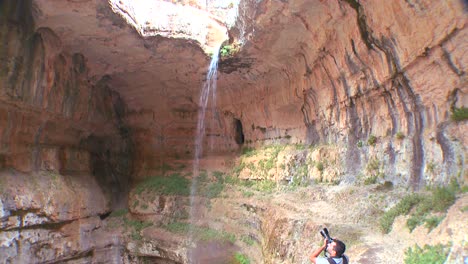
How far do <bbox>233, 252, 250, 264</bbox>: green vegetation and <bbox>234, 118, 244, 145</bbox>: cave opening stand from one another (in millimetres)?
7518

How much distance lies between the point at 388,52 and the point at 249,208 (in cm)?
766

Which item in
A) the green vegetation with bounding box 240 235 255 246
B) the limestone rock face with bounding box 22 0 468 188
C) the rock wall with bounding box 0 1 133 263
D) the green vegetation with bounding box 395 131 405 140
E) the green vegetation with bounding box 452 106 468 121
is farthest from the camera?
the green vegetation with bounding box 240 235 255 246

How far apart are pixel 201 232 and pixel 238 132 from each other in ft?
20.3

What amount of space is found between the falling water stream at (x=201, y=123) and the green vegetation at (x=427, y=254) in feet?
30.0

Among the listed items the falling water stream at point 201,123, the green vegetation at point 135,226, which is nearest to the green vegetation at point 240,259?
the falling water stream at point 201,123

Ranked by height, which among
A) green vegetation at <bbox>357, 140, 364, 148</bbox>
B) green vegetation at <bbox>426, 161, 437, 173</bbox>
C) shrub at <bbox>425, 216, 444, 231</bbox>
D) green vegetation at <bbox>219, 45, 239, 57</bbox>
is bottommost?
shrub at <bbox>425, 216, 444, 231</bbox>

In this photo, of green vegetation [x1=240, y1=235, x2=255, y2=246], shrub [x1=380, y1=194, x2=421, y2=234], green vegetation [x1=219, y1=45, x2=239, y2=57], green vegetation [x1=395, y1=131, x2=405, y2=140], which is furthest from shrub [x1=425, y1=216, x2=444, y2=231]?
green vegetation [x1=219, y1=45, x2=239, y2=57]

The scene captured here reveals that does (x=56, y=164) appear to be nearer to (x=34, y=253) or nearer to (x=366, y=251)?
(x=34, y=253)

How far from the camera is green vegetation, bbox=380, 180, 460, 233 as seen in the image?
6.63 metres

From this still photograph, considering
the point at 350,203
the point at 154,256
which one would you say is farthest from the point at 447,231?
the point at 154,256

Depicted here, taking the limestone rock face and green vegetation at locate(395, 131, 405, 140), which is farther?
green vegetation at locate(395, 131, 405, 140)

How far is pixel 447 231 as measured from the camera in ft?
18.8

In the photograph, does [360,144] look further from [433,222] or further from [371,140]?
[433,222]

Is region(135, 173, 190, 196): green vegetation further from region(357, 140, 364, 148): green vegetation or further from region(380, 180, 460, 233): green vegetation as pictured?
region(380, 180, 460, 233): green vegetation
